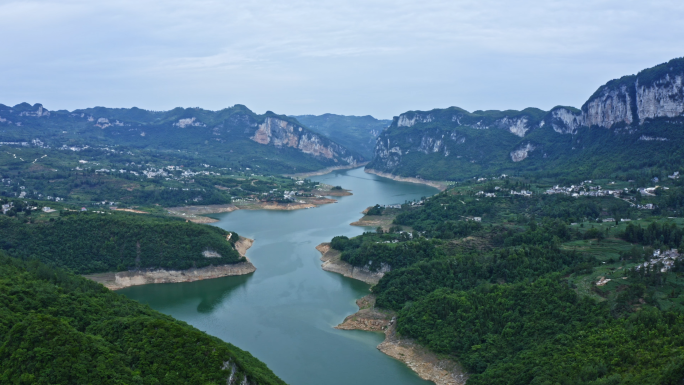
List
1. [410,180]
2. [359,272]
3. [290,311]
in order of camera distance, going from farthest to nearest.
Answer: [410,180] → [359,272] → [290,311]

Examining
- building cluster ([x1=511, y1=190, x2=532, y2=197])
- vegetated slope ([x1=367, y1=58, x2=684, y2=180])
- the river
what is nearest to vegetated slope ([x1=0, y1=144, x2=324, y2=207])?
the river

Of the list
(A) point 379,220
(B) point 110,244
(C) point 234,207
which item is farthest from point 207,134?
(B) point 110,244

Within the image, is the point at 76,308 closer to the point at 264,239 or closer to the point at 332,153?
the point at 264,239

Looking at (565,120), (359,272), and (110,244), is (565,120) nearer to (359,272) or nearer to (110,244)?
(359,272)

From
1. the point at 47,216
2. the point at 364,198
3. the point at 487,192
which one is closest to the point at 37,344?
the point at 47,216

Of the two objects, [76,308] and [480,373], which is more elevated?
[76,308]
